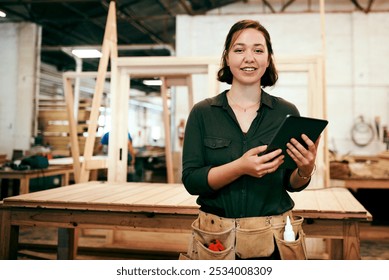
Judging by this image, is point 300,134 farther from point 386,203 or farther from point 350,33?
point 350,33

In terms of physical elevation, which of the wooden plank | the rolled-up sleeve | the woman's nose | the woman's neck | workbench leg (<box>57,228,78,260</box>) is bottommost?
workbench leg (<box>57,228,78,260</box>)

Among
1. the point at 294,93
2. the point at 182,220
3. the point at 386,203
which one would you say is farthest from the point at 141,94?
the point at 182,220

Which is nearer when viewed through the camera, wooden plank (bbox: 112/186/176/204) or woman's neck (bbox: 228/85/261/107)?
woman's neck (bbox: 228/85/261/107)

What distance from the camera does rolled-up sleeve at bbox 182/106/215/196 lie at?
1.02m

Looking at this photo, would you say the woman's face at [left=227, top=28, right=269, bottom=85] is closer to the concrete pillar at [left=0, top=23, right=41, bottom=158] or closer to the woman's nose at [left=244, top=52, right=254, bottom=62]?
the woman's nose at [left=244, top=52, right=254, bottom=62]

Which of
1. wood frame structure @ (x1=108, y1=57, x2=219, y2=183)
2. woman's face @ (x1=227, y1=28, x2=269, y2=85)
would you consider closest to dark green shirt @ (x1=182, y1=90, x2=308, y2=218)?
woman's face @ (x1=227, y1=28, x2=269, y2=85)

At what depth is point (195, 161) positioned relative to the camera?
1.05 meters

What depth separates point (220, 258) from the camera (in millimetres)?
1073

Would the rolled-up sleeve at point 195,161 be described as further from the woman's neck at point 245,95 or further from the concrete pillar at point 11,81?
the concrete pillar at point 11,81

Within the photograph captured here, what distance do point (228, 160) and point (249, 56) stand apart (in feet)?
1.05

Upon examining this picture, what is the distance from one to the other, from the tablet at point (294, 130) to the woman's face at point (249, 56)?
0.21 meters

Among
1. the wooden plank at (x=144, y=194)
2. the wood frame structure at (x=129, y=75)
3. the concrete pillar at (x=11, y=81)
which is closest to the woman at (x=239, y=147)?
the wooden plank at (x=144, y=194)

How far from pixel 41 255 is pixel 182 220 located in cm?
187

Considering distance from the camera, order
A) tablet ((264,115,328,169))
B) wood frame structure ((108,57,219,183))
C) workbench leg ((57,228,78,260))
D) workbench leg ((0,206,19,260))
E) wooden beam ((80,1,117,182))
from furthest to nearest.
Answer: wood frame structure ((108,57,219,183)), wooden beam ((80,1,117,182)), workbench leg ((57,228,78,260)), workbench leg ((0,206,19,260)), tablet ((264,115,328,169))
